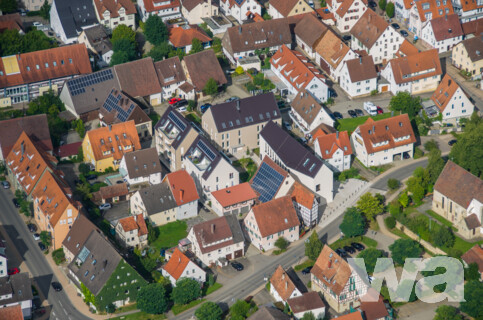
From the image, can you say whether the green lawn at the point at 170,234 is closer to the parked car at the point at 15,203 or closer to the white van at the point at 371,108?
the parked car at the point at 15,203

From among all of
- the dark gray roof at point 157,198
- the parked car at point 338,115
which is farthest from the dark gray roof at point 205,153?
the parked car at point 338,115

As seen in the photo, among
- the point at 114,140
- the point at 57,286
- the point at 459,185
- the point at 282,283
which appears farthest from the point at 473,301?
the point at 114,140

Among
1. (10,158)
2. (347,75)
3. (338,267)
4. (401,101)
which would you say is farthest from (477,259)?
(10,158)

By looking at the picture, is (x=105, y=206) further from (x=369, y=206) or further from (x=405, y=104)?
(x=405, y=104)

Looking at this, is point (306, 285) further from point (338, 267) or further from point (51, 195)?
point (51, 195)

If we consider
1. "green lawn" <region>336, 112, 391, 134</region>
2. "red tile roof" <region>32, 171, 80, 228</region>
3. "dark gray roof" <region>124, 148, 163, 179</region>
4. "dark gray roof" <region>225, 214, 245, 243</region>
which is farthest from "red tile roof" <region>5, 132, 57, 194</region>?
"green lawn" <region>336, 112, 391, 134</region>

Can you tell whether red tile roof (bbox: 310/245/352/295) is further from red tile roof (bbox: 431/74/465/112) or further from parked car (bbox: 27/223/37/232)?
red tile roof (bbox: 431/74/465/112)
